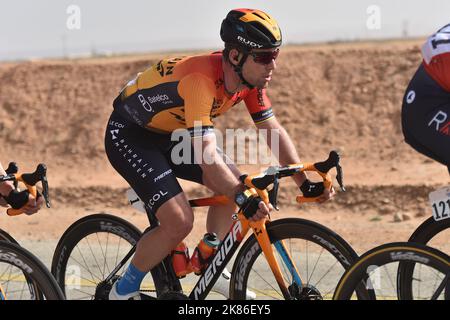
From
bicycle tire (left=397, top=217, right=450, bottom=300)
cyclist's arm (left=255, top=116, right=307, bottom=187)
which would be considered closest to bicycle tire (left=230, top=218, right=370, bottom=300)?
bicycle tire (left=397, top=217, right=450, bottom=300)

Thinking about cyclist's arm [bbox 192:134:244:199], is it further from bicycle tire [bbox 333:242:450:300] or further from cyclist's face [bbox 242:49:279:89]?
bicycle tire [bbox 333:242:450:300]

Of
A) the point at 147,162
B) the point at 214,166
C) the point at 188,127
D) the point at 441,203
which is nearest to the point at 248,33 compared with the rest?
the point at 188,127

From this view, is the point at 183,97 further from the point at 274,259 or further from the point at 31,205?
the point at 31,205

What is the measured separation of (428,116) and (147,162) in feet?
5.67

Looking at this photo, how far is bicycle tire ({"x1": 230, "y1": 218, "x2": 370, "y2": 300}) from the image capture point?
195 inches

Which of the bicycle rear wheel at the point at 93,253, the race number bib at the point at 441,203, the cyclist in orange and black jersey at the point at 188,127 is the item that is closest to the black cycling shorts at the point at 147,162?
the cyclist in orange and black jersey at the point at 188,127

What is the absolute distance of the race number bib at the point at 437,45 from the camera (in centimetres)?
459

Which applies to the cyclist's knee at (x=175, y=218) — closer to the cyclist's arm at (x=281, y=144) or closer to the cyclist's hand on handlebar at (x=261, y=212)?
the cyclist's hand on handlebar at (x=261, y=212)

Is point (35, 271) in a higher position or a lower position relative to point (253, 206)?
lower

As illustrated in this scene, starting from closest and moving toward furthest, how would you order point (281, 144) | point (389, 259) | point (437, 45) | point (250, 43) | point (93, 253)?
point (389, 259) → point (437, 45) → point (250, 43) → point (281, 144) → point (93, 253)

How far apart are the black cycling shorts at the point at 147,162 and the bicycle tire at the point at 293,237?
1.87ft

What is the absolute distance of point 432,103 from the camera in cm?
466

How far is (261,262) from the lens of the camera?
Result: 5.29 m

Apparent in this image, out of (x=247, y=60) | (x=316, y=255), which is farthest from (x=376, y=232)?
(x=247, y=60)
